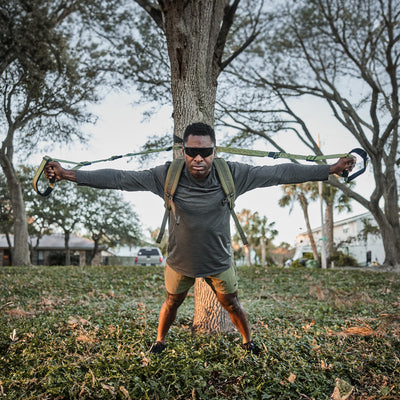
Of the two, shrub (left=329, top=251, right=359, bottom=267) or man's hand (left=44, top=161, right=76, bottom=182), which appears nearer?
man's hand (left=44, top=161, right=76, bottom=182)

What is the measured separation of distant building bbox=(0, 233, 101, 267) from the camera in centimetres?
3781

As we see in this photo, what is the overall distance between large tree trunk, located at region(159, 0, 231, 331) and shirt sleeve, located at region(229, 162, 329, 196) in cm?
179

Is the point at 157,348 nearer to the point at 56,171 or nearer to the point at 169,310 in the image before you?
the point at 169,310

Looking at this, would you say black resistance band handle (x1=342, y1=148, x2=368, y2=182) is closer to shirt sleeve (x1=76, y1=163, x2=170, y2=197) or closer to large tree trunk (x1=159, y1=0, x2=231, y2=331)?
shirt sleeve (x1=76, y1=163, x2=170, y2=197)

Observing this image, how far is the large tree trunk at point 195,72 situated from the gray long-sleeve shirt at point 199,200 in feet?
5.27

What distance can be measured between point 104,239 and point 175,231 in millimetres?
36777

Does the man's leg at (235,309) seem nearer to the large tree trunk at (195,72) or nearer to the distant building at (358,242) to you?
the large tree trunk at (195,72)

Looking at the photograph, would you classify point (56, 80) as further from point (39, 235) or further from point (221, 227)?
point (39, 235)

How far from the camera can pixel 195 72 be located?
5422 mm

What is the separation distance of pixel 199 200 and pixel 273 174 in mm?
745

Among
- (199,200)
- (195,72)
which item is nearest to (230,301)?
(199,200)

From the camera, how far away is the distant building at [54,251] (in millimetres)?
37812

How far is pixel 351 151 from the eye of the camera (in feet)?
11.4

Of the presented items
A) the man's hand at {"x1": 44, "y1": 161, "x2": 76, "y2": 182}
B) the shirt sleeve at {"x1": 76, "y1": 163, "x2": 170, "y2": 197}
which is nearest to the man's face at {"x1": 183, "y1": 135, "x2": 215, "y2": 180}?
the shirt sleeve at {"x1": 76, "y1": 163, "x2": 170, "y2": 197}
